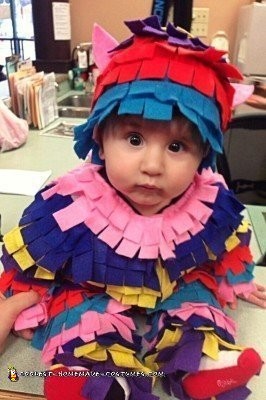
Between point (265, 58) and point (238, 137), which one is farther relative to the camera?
point (265, 58)

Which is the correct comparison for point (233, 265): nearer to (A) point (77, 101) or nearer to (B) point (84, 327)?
(B) point (84, 327)

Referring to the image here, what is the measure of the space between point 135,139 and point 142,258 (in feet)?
0.60

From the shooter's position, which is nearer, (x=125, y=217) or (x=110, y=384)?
(x=110, y=384)

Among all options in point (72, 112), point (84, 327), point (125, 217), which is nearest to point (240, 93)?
point (125, 217)

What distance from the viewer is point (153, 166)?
0.55 meters

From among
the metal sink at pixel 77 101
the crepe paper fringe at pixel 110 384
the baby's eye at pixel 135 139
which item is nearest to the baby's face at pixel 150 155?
the baby's eye at pixel 135 139

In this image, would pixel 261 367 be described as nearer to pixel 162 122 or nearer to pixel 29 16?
pixel 162 122

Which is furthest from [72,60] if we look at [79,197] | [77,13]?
[79,197]

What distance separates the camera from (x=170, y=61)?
555 mm

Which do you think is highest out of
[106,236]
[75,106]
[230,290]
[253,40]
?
[253,40]

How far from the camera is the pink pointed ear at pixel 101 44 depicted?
64cm

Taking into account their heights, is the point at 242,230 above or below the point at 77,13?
below

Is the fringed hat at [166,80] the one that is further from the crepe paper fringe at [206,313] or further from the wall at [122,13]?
the wall at [122,13]

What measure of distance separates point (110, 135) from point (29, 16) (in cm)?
211
